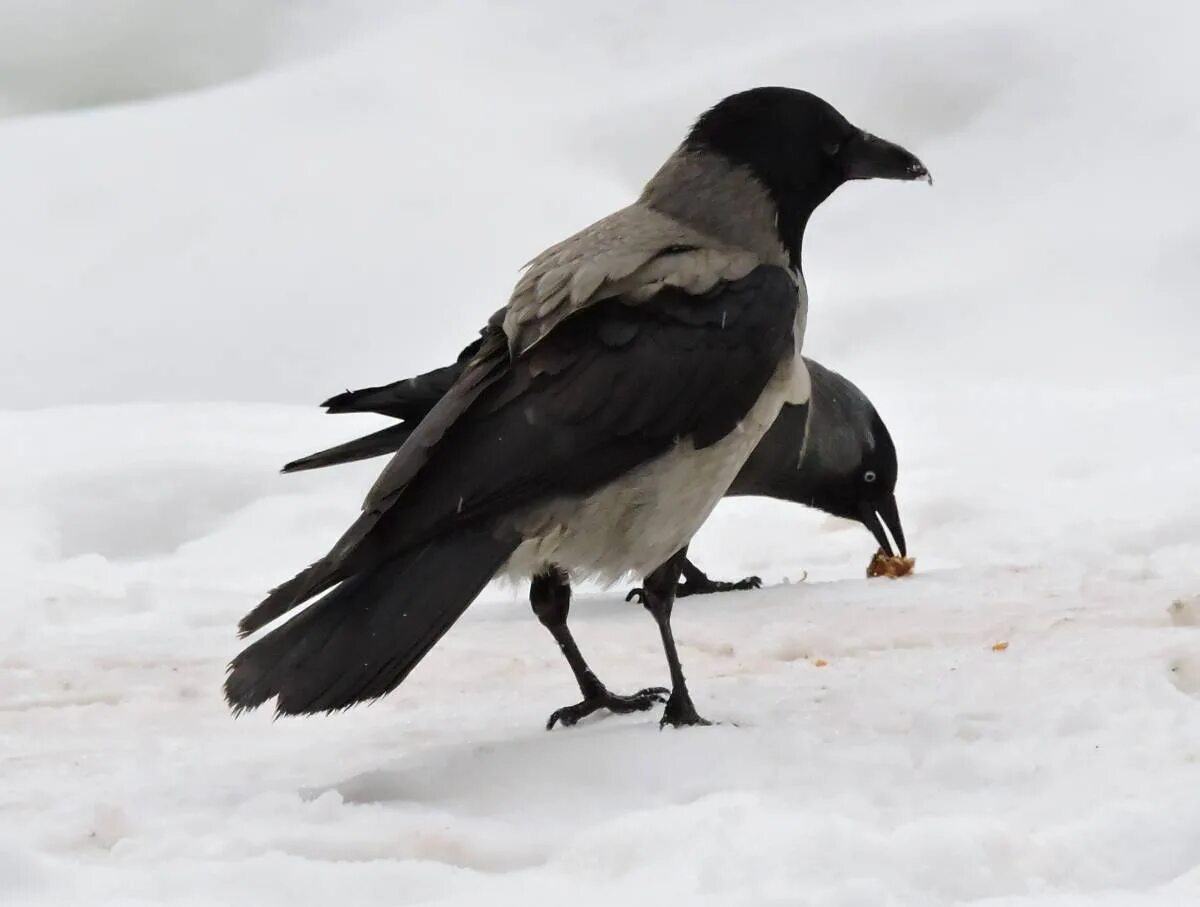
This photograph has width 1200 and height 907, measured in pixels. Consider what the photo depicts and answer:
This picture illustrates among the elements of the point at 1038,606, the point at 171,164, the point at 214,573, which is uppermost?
the point at 171,164

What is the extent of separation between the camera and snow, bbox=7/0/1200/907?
267 centimetres

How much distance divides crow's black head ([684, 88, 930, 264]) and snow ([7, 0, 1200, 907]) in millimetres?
1214

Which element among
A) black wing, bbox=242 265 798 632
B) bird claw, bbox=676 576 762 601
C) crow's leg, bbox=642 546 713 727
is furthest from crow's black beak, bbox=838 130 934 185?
bird claw, bbox=676 576 762 601

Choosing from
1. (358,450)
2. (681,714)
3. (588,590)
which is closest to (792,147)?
(681,714)

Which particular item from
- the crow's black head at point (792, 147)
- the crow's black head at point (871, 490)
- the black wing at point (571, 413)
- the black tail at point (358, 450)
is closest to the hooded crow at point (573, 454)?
the black wing at point (571, 413)

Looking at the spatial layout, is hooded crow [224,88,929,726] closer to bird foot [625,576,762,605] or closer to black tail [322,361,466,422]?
black tail [322,361,466,422]

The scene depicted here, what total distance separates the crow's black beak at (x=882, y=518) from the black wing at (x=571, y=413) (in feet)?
10.7

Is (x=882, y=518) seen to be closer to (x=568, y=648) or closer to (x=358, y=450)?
(x=358, y=450)

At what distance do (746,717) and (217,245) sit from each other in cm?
877

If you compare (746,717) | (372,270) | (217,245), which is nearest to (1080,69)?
(372,270)

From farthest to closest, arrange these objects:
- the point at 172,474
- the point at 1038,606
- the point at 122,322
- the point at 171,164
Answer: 1. the point at 171,164
2. the point at 122,322
3. the point at 172,474
4. the point at 1038,606

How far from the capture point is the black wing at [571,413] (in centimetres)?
333

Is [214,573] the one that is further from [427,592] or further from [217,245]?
[217,245]

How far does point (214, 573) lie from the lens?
638cm
